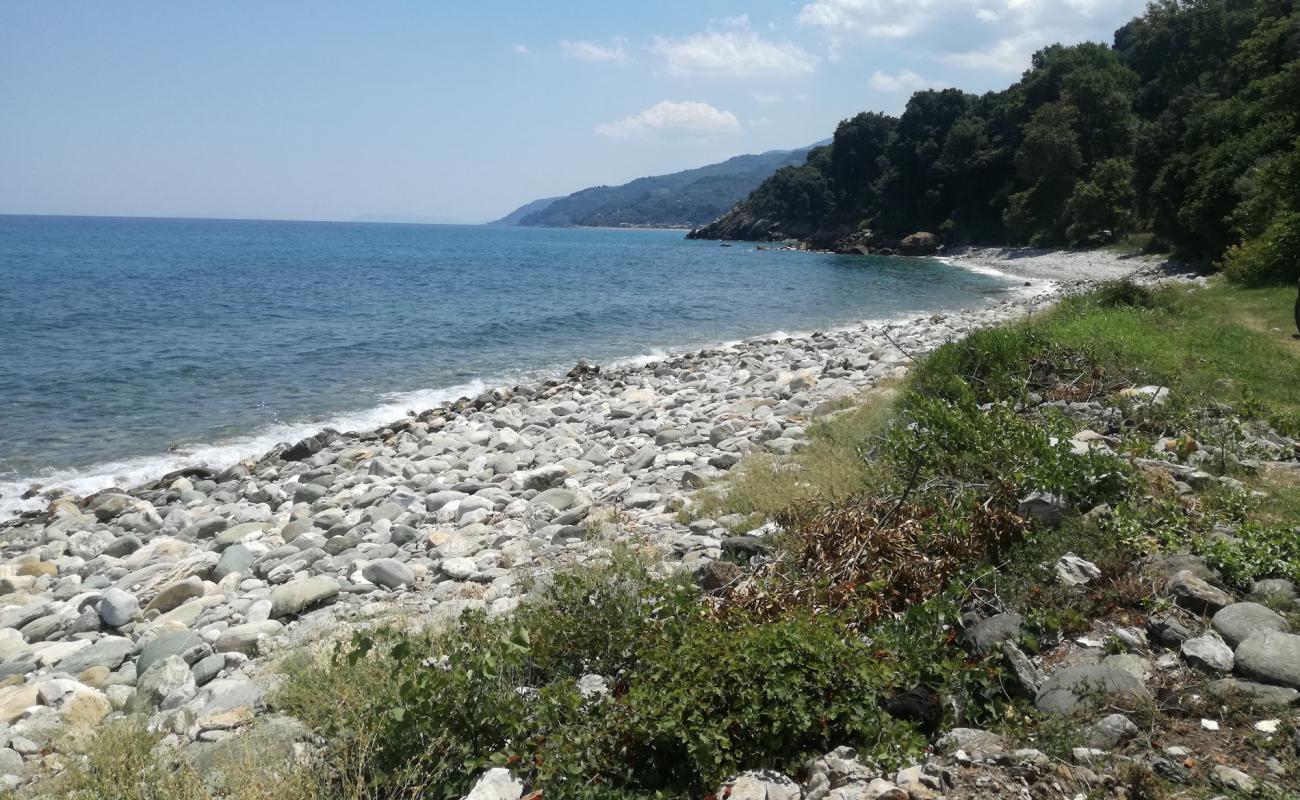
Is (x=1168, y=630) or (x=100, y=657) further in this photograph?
(x=100, y=657)

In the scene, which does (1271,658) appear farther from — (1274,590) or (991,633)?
(991,633)

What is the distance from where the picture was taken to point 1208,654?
3816 millimetres

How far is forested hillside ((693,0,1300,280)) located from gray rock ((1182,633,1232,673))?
19.7 meters

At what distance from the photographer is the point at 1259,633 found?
12.6 ft

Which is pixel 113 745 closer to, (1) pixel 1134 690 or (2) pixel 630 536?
(2) pixel 630 536

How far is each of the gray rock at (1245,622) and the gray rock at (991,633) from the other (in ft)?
3.09

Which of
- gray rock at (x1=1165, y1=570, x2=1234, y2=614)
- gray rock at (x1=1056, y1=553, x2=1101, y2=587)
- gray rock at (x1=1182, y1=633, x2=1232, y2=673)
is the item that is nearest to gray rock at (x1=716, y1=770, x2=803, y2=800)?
gray rock at (x1=1182, y1=633, x2=1232, y2=673)

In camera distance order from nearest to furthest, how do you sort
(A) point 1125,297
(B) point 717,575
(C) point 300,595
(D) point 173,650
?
(B) point 717,575 < (D) point 173,650 < (C) point 300,595 < (A) point 1125,297

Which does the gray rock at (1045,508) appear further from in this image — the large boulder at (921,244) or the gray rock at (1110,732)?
the large boulder at (921,244)

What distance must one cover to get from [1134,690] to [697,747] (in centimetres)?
204

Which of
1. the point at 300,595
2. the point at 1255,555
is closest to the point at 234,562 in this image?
the point at 300,595

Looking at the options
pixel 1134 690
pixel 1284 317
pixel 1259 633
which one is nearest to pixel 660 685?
Result: pixel 1134 690

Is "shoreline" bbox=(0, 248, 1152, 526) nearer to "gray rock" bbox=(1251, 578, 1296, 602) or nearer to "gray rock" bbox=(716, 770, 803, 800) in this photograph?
"gray rock" bbox=(716, 770, 803, 800)

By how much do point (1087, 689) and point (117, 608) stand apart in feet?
Result: 24.9
